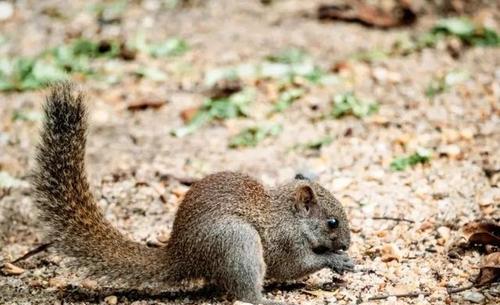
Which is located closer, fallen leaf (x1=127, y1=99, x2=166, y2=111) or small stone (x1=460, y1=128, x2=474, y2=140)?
small stone (x1=460, y1=128, x2=474, y2=140)

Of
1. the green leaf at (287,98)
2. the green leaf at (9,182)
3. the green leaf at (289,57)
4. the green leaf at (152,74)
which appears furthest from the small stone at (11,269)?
the green leaf at (289,57)

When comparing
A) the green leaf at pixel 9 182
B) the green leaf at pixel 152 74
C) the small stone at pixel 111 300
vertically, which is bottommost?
the small stone at pixel 111 300

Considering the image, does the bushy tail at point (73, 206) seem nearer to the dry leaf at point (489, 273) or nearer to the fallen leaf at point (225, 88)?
the dry leaf at point (489, 273)

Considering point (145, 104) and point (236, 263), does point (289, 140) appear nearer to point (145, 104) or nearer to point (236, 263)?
point (145, 104)

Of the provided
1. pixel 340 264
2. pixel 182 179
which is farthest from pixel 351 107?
pixel 340 264

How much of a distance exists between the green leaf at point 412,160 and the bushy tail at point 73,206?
2429 millimetres

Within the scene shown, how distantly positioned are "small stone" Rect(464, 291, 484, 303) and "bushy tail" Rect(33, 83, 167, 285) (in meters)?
1.79

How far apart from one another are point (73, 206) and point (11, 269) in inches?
A: 33.8

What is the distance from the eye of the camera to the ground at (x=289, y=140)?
500cm

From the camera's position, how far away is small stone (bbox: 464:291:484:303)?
14.4 feet

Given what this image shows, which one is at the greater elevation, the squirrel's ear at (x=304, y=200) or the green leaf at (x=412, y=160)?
the green leaf at (x=412, y=160)

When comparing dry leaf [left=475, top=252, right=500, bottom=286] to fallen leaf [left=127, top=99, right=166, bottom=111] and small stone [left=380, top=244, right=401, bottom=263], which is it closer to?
small stone [left=380, top=244, right=401, bottom=263]

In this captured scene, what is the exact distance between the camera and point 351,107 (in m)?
7.40

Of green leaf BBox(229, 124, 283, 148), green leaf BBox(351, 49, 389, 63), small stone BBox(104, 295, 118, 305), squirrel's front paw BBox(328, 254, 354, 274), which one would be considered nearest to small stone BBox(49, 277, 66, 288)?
small stone BBox(104, 295, 118, 305)
